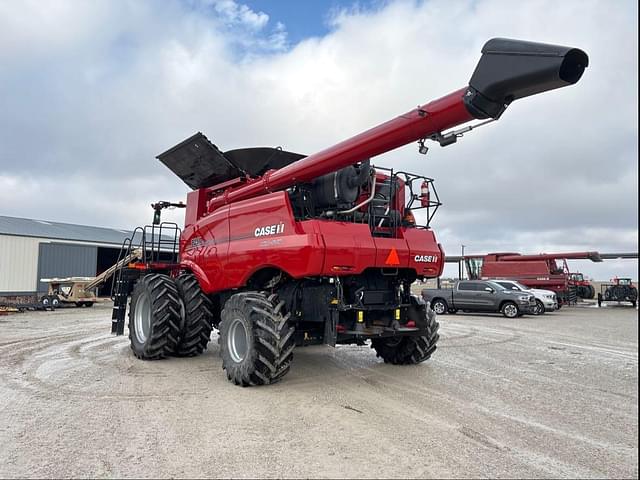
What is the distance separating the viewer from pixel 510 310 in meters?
20.0

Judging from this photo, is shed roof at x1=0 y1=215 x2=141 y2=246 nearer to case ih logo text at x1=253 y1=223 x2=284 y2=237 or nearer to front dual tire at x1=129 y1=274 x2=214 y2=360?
front dual tire at x1=129 y1=274 x2=214 y2=360

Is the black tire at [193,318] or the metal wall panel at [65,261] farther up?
the metal wall panel at [65,261]

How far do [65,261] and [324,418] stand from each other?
2638 centimetres

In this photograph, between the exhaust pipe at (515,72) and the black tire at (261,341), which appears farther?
the black tire at (261,341)

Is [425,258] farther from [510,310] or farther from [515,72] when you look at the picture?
[510,310]

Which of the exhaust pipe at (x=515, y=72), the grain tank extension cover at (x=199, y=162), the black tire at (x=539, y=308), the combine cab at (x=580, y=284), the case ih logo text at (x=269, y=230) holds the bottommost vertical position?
the black tire at (x=539, y=308)

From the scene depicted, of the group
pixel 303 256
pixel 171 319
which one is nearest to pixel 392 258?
pixel 303 256

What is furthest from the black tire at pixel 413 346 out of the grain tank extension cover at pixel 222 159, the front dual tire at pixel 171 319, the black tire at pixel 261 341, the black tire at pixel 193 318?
the grain tank extension cover at pixel 222 159

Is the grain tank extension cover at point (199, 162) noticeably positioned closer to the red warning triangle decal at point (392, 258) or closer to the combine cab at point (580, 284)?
the red warning triangle decal at point (392, 258)

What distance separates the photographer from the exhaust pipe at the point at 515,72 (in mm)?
3498

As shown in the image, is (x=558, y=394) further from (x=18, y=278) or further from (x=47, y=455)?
(x=18, y=278)

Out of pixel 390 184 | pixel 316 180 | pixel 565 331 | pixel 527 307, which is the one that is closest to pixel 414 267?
pixel 390 184

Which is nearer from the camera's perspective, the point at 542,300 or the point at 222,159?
the point at 222,159

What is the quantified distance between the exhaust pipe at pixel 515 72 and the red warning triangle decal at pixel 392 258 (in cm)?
267
